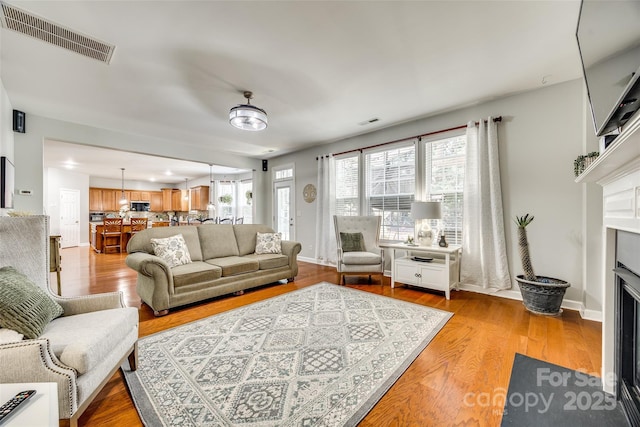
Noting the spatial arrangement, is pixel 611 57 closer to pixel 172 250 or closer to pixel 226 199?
pixel 172 250

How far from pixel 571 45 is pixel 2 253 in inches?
182

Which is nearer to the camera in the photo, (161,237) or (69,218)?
(161,237)

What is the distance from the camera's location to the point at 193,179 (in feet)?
33.6

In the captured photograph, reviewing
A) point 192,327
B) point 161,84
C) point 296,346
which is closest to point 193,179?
point 161,84

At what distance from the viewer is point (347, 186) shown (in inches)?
198

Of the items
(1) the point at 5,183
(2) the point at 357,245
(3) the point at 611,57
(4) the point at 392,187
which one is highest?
(3) the point at 611,57

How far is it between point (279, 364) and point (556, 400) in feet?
5.72

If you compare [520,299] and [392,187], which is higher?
[392,187]

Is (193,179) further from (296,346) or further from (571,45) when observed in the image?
(571,45)

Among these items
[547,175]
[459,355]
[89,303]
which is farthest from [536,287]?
[89,303]

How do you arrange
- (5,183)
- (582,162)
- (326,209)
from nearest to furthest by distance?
(582,162), (5,183), (326,209)

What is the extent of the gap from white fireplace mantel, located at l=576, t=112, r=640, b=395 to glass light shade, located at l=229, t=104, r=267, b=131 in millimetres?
2891

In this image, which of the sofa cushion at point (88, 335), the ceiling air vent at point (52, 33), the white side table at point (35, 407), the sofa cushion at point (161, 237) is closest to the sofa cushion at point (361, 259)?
the sofa cushion at point (161, 237)

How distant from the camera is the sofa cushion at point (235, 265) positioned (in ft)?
11.0
